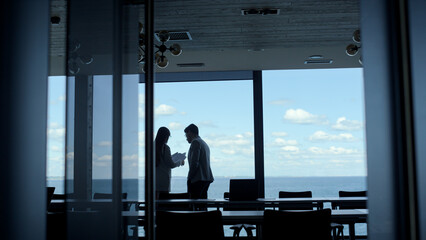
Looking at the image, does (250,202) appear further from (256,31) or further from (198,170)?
(256,31)

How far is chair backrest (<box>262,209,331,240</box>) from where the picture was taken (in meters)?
3.15

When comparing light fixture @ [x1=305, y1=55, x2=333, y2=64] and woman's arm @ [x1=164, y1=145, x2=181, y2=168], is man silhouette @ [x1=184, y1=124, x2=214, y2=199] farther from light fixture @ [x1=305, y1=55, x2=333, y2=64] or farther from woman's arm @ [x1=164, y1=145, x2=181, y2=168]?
light fixture @ [x1=305, y1=55, x2=333, y2=64]

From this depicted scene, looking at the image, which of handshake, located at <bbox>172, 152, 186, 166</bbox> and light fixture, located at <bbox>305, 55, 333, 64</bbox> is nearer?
handshake, located at <bbox>172, 152, 186, 166</bbox>

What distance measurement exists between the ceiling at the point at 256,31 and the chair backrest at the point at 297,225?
2.49 metres

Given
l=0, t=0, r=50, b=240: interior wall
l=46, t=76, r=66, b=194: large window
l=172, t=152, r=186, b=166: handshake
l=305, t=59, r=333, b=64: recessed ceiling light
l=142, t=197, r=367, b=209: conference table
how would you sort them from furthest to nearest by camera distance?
l=305, t=59, r=333, b=64: recessed ceiling light < l=172, t=152, r=186, b=166: handshake < l=142, t=197, r=367, b=209: conference table < l=46, t=76, r=66, b=194: large window < l=0, t=0, r=50, b=240: interior wall

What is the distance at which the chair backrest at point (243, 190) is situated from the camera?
181 inches

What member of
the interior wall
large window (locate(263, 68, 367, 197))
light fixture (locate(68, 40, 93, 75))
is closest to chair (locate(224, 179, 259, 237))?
light fixture (locate(68, 40, 93, 75))

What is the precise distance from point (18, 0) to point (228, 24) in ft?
14.3

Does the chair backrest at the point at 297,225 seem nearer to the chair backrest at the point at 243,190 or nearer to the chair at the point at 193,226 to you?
the chair at the point at 193,226

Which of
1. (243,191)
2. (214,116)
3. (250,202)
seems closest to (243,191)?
(243,191)

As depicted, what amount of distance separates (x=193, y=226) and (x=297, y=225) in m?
0.75

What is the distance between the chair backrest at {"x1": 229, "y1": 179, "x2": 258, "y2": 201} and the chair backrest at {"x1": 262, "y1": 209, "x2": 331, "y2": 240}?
4.60 feet

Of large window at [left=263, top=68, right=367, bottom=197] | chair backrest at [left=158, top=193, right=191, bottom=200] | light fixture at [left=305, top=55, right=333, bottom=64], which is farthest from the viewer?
large window at [left=263, top=68, right=367, bottom=197]

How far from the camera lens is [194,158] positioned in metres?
5.52
